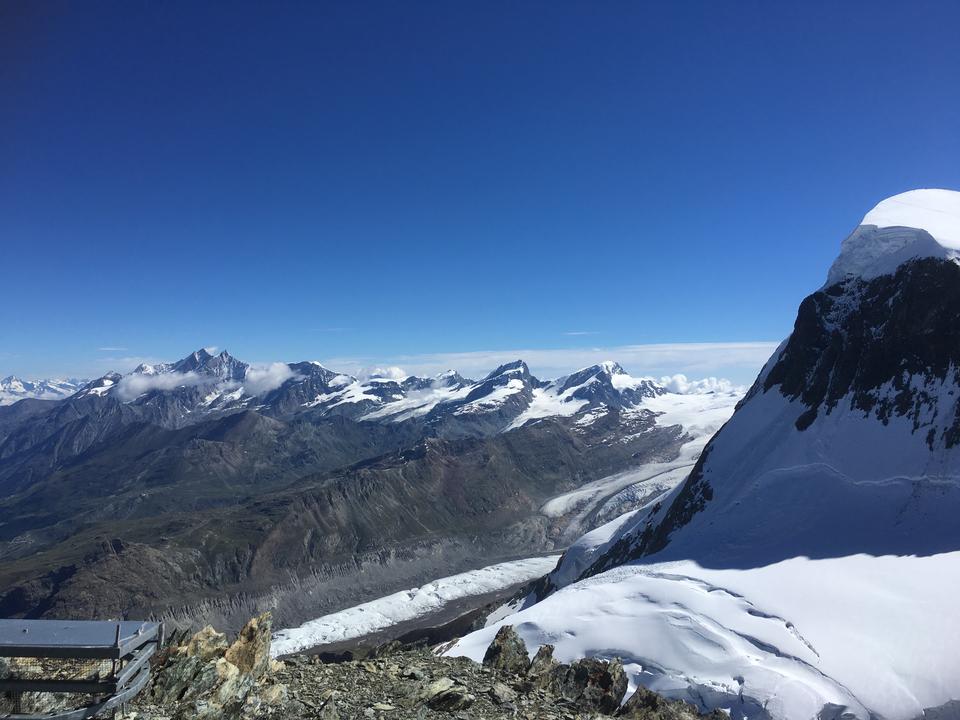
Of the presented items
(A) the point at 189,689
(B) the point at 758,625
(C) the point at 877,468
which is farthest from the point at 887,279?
(A) the point at 189,689

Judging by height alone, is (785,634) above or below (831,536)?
below

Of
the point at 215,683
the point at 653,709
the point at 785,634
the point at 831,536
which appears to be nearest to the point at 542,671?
the point at 653,709

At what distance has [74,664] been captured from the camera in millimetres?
13391

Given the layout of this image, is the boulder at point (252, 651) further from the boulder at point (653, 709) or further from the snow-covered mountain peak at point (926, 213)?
the snow-covered mountain peak at point (926, 213)

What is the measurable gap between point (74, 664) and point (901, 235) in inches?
3781

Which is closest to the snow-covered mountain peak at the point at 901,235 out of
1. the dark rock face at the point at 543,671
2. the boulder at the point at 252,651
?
the dark rock face at the point at 543,671

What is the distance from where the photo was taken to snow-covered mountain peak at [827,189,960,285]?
68.7m

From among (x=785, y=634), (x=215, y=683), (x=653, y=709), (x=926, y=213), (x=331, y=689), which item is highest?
(x=926, y=213)

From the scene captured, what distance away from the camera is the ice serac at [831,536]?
3734 cm

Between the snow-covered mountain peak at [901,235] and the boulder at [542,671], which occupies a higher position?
the snow-covered mountain peak at [901,235]

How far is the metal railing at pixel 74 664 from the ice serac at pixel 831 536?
1457 inches

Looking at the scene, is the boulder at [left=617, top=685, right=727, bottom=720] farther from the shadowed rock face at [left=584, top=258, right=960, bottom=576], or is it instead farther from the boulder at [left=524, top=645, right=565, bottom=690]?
the shadowed rock face at [left=584, top=258, right=960, bottom=576]

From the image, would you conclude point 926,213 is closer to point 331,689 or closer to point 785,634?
point 785,634

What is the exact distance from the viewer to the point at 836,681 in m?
36.1
